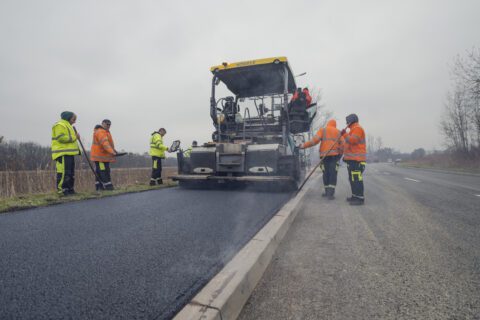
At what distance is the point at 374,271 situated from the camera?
71.6 inches

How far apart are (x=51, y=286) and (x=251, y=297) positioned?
44.5 inches

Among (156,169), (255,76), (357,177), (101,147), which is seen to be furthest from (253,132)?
(101,147)

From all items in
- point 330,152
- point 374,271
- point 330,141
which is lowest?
point 374,271

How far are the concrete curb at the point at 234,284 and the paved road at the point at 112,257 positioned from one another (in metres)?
0.10

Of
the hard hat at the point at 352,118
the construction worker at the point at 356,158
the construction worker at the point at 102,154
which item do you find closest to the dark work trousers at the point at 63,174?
the construction worker at the point at 102,154

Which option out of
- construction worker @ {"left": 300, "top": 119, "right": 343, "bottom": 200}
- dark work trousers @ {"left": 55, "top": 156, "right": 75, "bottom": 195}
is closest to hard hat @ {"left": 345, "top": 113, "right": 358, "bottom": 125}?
construction worker @ {"left": 300, "top": 119, "right": 343, "bottom": 200}

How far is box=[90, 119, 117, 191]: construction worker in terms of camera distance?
538cm

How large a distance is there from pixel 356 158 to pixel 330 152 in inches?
24.6

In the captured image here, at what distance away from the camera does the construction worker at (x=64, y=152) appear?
4.44 m

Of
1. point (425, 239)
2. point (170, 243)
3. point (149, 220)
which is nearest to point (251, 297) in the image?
point (170, 243)

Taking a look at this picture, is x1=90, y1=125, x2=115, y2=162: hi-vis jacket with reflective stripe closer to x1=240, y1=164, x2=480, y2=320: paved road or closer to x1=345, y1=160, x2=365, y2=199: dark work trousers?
x1=240, y1=164, x2=480, y2=320: paved road

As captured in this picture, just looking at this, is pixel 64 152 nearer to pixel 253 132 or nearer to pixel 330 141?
pixel 253 132

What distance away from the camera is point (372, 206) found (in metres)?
4.27

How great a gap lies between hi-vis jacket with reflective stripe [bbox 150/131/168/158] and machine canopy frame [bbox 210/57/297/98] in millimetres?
2330
